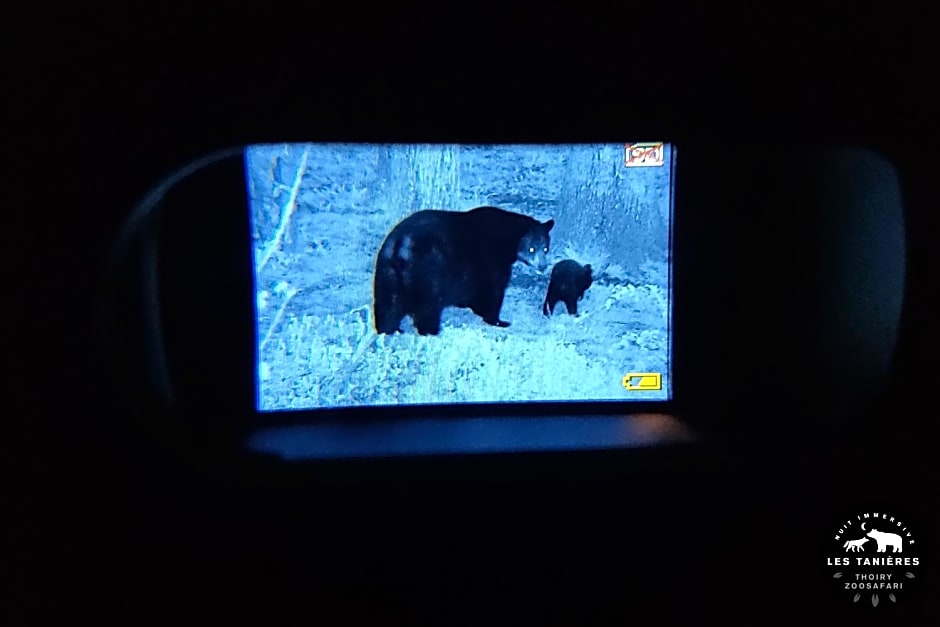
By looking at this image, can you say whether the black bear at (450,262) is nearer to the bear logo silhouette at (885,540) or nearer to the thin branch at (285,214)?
the thin branch at (285,214)

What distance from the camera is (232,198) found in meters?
1.12

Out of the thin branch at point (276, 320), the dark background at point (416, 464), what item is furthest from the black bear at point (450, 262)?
the dark background at point (416, 464)

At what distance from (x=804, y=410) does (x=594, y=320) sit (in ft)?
1.17

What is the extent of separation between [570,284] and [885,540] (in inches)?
23.4

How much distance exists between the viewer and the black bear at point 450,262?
1.19 metres

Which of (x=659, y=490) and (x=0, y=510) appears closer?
(x=0, y=510)

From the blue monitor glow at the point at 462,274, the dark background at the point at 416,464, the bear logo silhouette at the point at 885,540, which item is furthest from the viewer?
the blue monitor glow at the point at 462,274

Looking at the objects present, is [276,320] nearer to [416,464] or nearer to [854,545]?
[416,464]

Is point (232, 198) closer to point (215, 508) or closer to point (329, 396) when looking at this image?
point (329, 396)

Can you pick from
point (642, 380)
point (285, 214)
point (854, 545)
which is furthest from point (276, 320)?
point (854, 545)

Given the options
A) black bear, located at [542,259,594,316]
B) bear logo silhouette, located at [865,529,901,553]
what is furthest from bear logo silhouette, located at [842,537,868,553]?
black bear, located at [542,259,594,316]

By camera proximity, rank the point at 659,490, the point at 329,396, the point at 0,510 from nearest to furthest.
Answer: the point at 0,510, the point at 659,490, the point at 329,396

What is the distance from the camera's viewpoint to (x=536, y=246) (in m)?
1.22

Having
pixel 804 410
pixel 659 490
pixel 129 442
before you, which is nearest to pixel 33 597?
pixel 129 442
